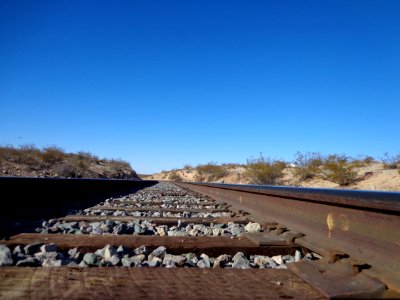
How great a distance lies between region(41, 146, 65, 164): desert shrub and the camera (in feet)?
102

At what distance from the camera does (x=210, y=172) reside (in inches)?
1640

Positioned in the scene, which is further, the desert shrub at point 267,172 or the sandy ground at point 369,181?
the desert shrub at point 267,172

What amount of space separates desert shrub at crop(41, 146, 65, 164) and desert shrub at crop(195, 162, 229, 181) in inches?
564

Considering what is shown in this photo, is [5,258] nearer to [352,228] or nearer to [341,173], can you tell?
[352,228]

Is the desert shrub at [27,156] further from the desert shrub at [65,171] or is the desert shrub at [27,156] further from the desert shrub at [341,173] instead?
the desert shrub at [341,173]

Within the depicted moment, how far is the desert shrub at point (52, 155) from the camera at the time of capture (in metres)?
31.0

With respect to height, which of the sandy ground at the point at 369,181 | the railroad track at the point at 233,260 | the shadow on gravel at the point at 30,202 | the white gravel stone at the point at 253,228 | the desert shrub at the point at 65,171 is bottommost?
the railroad track at the point at 233,260

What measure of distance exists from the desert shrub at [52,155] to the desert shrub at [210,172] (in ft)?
47.0

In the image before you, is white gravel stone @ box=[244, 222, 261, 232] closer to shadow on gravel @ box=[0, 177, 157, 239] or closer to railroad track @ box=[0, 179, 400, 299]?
railroad track @ box=[0, 179, 400, 299]

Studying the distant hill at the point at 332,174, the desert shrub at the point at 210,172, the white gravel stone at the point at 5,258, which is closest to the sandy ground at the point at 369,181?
the distant hill at the point at 332,174

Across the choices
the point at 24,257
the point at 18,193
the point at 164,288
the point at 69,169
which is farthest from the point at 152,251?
the point at 69,169

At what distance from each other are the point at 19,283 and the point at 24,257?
57cm

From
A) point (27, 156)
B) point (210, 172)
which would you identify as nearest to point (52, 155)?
point (27, 156)

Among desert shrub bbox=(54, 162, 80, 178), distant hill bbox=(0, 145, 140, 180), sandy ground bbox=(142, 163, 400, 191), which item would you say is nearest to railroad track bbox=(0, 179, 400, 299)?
sandy ground bbox=(142, 163, 400, 191)
